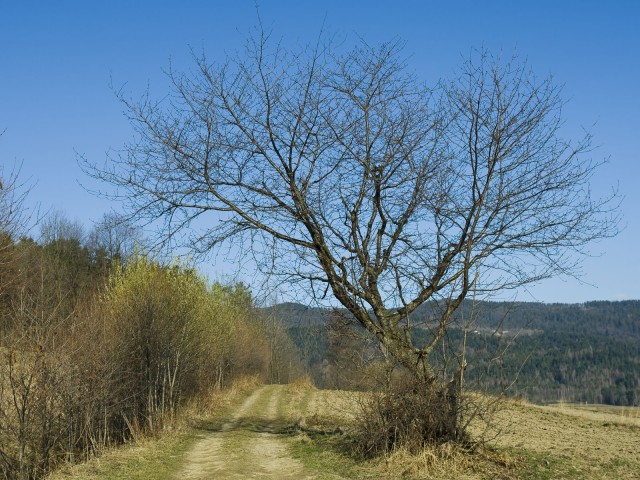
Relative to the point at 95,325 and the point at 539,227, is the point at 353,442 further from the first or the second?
the point at 95,325

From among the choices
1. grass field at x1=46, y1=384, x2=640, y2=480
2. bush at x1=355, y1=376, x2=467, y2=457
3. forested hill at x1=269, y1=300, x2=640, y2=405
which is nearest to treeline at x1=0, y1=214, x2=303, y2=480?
grass field at x1=46, y1=384, x2=640, y2=480

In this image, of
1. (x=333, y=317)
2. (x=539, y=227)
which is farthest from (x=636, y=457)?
(x=333, y=317)

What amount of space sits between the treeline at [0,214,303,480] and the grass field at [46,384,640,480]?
51.9 inches

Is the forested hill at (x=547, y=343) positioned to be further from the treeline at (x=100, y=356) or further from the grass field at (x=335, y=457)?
the treeline at (x=100, y=356)

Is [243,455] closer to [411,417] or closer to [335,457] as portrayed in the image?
[335,457]

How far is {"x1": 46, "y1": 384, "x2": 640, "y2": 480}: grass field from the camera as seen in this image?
11.1 metres

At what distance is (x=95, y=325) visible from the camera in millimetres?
17047

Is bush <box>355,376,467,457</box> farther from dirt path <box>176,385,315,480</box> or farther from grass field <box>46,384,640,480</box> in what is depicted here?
dirt path <box>176,385,315,480</box>

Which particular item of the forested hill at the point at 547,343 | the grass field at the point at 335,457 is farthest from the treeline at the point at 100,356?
the forested hill at the point at 547,343

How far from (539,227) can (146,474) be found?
890 centimetres

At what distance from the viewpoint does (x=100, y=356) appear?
54.1 ft

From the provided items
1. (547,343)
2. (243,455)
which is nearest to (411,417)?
(243,455)

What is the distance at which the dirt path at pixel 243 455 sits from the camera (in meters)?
12.1

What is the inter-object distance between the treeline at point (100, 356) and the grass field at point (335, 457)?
4.32 feet
